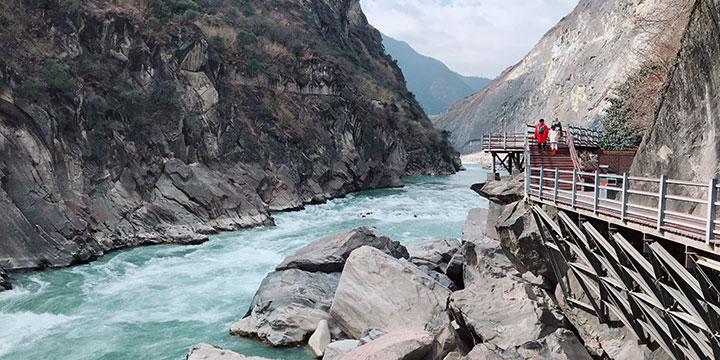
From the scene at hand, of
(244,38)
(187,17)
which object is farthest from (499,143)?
(244,38)

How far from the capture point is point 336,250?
17.1 m

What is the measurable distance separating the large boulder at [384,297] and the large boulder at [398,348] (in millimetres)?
2344

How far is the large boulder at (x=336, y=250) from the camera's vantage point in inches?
655

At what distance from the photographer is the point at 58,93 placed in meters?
24.2

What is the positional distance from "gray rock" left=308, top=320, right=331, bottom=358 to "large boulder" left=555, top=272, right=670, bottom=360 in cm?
602

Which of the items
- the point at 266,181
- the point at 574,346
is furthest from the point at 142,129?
the point at 574,346

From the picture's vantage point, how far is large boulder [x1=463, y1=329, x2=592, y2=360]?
8.03m

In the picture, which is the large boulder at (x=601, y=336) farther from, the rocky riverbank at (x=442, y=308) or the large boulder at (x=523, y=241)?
the large boulder at (x=523, y=241)

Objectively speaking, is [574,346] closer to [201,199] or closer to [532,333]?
[532,333]

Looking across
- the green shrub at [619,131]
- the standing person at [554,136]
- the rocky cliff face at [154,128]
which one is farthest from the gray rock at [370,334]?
the rocky cliff face at [154,128]

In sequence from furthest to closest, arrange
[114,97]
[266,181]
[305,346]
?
[266,181] → [114,97] → [305,346]

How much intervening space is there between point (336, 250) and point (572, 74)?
296 ft

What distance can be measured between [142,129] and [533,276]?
25414 millimetres

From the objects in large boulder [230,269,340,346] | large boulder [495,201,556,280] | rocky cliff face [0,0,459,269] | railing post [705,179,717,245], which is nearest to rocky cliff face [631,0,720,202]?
railing post [705,179,717,245]
